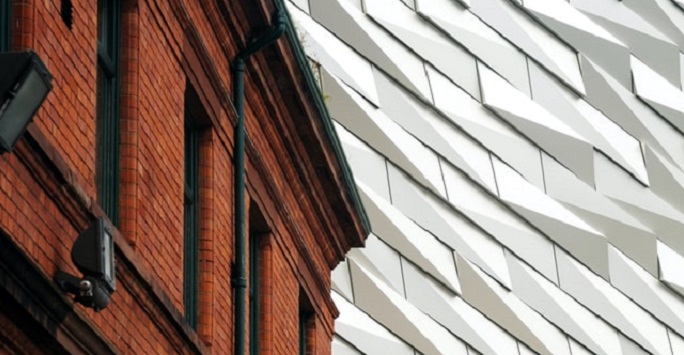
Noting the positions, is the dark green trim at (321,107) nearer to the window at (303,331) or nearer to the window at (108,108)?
the window at (303,331)

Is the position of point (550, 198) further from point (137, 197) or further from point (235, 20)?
point (137, 197)

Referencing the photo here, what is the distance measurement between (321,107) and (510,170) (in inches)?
1159

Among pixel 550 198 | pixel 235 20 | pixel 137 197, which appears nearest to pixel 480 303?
pixel 550 198

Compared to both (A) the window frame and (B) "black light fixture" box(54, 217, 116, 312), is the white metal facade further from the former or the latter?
(B) "black light fixture" box(54, 217, 116, 312)

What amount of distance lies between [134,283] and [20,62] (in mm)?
4288

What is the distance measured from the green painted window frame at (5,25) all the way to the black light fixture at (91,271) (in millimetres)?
1149

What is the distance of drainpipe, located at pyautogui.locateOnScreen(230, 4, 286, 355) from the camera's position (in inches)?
744

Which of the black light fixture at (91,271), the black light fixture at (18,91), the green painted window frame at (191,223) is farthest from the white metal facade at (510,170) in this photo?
the black light fixture at (18,91)

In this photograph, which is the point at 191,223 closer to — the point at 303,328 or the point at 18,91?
the point at 303,328

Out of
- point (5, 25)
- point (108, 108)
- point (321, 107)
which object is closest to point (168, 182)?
point (108, 108)

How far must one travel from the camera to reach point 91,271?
12.7m

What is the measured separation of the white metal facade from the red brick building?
23.4m

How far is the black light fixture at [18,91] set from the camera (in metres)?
10.4

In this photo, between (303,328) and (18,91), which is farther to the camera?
(303,328)
